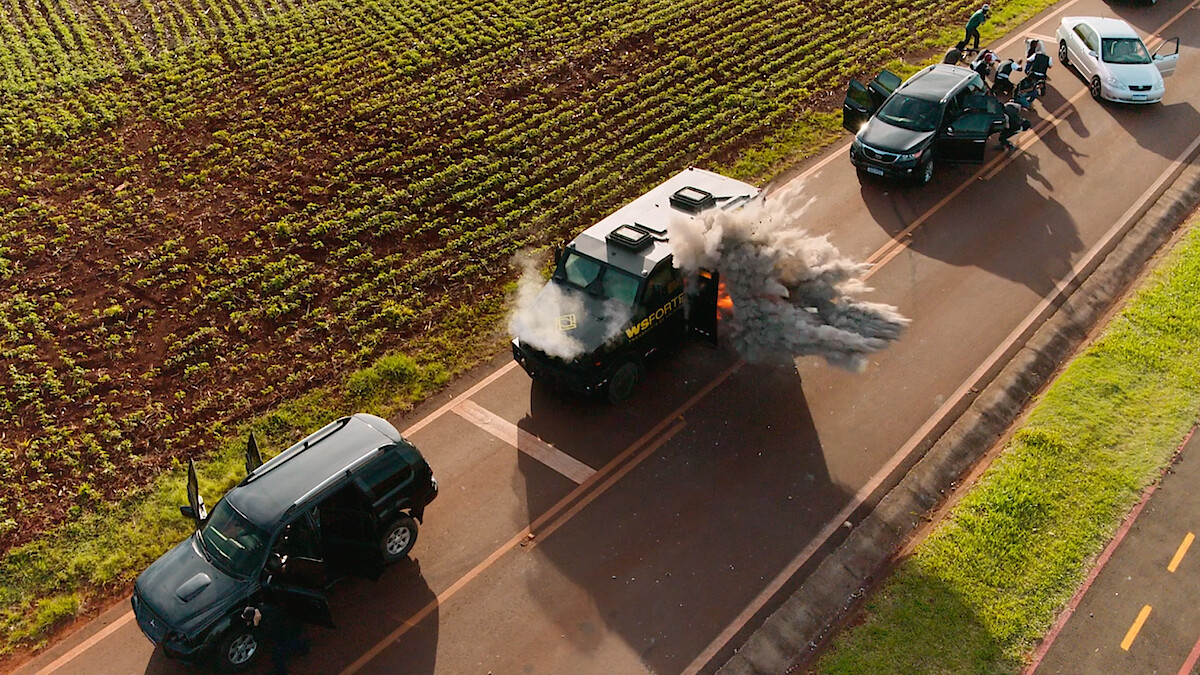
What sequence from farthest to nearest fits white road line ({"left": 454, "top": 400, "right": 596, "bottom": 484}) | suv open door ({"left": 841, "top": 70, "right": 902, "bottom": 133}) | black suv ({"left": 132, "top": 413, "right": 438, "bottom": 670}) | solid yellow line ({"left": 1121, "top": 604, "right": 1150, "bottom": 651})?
suv open door ({"left": 841, "top": 70, "right": 902, "bottom": 133}) → white road line ({"left": 454, "top": 400, "right": 596, "bottom": 484}) → solid yellow line ({"left": 1121, "top": 604, "right": 1150, "bottom": 651}) → black suv ({"left": 132, "top": 413, "right": 438, "bottom": 670})

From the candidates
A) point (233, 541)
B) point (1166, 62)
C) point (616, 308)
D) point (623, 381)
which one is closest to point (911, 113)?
point (1166, 62)

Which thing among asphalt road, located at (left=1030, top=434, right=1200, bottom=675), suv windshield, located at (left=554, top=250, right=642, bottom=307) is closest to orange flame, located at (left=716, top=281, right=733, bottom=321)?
suv windshield, located at (left=554, top=250, right=642, bottom=307)

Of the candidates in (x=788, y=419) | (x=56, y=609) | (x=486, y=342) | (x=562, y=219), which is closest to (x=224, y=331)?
(x=486, y=342)

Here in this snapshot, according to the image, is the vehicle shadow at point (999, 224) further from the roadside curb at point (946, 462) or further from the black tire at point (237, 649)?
the black tire at point (237, 649)

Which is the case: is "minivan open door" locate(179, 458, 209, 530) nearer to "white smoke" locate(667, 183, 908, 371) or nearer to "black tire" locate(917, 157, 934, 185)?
"white smoke" locate(667, 183, 908, 371)

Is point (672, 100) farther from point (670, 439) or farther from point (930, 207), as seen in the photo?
point (670, 439)
